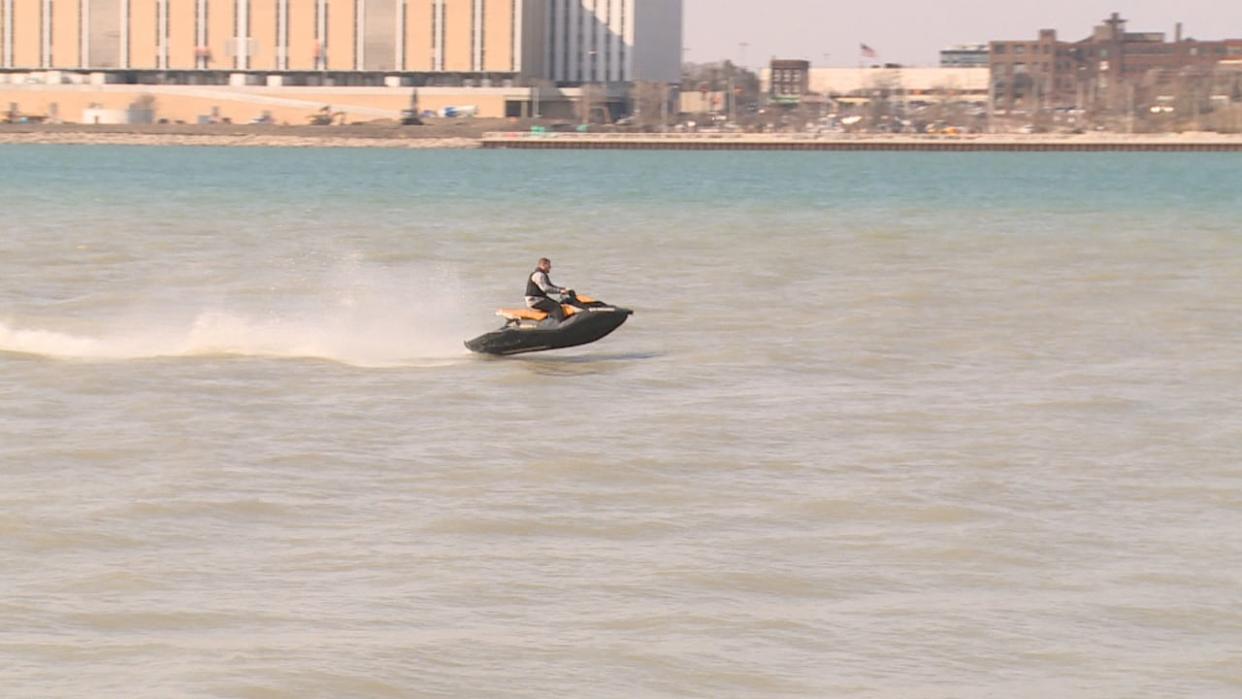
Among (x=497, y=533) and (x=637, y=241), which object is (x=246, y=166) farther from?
(x=497, y=533)

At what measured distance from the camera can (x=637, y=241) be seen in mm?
60750

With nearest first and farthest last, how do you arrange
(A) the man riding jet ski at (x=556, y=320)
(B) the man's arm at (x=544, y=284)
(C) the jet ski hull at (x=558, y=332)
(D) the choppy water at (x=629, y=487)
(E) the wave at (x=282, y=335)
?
1. (D) the choppy water at (x=629, y=487)
2. (B) the man's arm at (x=544, y=284)
3. (A) the man riding jet ski at (x=556, y=320)
4. (C) the jet ski hull at (x=558, y=332)
5. (E) the wave at (x=282, y=335)

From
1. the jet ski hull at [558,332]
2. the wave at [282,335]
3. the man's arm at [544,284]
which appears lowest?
the wave at [282,335]

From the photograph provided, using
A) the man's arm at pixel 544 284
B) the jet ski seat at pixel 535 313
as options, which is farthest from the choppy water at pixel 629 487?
the man's arm at pixel 544 284

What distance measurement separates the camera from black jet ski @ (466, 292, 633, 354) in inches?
1127

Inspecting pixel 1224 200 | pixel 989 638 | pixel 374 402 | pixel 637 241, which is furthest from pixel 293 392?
pixel 1224 200

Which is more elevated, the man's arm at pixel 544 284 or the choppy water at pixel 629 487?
the man's arm at pixel 544 284

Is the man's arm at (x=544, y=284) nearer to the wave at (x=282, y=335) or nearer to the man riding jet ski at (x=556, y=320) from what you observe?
the man riding jet ski at (x=556, y=320)

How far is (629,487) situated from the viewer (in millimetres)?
19875

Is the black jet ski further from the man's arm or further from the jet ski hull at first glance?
the man's arm

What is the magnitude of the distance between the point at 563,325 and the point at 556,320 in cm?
16

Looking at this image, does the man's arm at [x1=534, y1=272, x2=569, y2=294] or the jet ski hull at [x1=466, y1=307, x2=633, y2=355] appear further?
the jet ski hull at [x1=466, y1=307, x2=633, y2=355]

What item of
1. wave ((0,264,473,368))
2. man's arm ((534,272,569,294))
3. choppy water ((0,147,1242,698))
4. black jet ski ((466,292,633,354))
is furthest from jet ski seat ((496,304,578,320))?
wave ((0,264,473,368))

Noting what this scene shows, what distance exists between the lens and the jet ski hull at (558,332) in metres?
28.7
